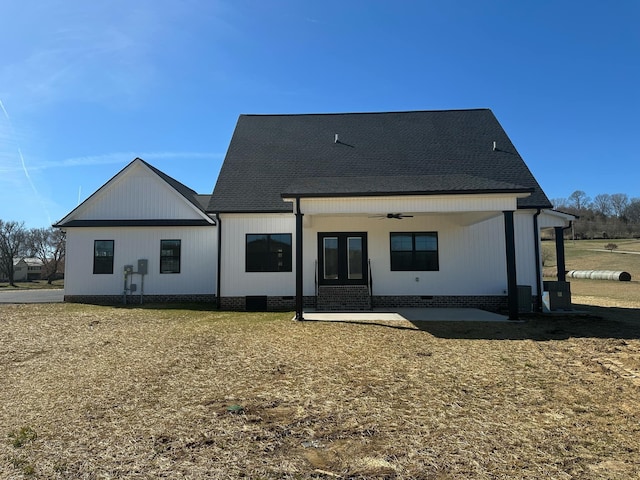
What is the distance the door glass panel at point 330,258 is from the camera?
1395 centimetres

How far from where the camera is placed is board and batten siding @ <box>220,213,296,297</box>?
45.5 feet

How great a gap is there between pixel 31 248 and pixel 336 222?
62.9 metres

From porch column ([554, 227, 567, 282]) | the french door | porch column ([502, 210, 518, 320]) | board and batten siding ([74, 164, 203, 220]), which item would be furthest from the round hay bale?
board and batten siding ([74, 164, 203, 220])

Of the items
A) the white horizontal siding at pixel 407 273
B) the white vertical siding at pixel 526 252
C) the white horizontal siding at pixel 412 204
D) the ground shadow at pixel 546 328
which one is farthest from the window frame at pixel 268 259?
the white vertical siding at pixel 526 252

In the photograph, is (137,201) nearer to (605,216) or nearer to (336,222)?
(336,222)

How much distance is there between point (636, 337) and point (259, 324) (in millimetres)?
9142

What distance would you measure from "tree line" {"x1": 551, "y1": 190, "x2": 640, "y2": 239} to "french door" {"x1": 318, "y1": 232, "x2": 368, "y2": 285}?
48330mm

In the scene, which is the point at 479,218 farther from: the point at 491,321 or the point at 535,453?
the point at 535,453

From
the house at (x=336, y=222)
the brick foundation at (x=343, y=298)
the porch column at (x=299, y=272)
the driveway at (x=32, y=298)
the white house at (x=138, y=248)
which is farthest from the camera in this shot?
the driveway at (x=32, y=298)

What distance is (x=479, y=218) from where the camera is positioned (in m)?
12.4

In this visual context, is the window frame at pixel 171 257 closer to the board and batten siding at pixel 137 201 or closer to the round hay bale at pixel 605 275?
the board and batten siding at pixel 137 201

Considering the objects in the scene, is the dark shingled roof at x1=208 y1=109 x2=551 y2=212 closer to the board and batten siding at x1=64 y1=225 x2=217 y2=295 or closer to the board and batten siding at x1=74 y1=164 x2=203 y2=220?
the board and batten siding at x1=74 y1=164 x2=203 y2=220

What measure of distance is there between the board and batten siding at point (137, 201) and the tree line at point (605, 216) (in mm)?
51682

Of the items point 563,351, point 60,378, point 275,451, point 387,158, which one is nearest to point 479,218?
point 387,158
